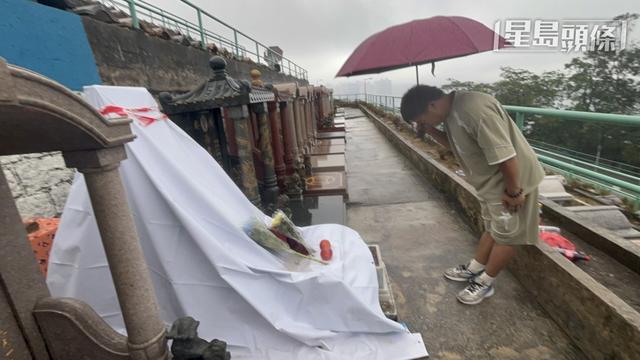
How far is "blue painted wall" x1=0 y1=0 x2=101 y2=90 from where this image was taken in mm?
2543

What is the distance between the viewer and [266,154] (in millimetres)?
4395

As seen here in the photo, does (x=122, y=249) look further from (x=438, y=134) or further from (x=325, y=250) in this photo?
(x=438, y=134)

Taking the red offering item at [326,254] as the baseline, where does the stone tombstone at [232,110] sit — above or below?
above

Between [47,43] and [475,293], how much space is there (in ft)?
14.6

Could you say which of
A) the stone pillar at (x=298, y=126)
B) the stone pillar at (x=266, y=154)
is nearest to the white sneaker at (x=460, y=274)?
the stone pillar at (x=266, y=154)

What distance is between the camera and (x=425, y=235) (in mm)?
4094

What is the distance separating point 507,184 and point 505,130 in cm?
39

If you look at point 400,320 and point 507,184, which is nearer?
point 507,184

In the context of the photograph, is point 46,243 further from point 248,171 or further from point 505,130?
point 505,130

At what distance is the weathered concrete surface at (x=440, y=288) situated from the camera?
7.56 feet

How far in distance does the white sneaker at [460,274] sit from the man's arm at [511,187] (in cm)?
86

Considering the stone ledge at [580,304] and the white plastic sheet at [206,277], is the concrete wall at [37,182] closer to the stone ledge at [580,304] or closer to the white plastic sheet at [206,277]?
the white plastic sheet at [206,277]

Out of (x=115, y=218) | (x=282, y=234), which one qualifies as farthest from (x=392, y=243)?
(x=115, y=218)

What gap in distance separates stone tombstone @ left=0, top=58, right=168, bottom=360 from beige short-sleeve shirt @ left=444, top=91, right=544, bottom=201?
2.18 m
